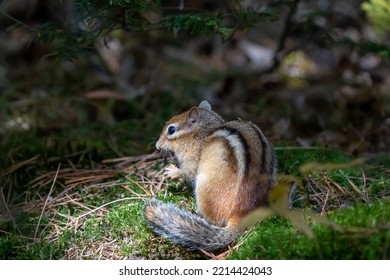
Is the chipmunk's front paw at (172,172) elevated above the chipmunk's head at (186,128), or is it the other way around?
the chipmunk's head at (186,128)

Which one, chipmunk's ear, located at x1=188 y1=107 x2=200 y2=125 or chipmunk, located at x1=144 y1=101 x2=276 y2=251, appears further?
chipmunk's ear, located at x1=188 y1=107 x2=200 y2=125

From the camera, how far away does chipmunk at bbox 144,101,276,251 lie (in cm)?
296

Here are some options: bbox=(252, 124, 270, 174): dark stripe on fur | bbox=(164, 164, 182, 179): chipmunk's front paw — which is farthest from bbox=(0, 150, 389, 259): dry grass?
bbox=(252, 124, 270, 174): dark stripe on fur

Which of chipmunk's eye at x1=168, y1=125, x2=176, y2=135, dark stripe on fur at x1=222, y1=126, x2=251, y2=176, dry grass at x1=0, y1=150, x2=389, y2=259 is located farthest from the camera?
chipmunk's eye at x1=168, y1=125, x2=176, y2=135

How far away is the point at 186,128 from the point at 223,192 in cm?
79

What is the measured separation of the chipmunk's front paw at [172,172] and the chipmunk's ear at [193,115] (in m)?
0.31

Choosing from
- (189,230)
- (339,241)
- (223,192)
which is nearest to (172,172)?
(223,192)

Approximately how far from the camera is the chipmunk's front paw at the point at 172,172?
3740 millimetres

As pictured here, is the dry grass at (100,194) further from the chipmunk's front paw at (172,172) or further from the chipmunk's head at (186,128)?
the chipmunk's head at (186,128)

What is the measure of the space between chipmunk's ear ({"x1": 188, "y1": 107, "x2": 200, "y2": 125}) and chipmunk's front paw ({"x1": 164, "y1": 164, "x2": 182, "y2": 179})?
1.01 feet

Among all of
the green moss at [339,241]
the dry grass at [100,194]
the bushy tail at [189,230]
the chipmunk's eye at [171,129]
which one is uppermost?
the green moss at [339,241]

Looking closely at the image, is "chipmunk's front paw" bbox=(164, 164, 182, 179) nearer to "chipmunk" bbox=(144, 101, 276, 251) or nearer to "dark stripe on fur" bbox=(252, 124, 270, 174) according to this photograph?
"chipmunk" bbox=(144, 101, 276, 251)

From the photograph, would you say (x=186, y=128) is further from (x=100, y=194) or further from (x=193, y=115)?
(x=100, y=194)

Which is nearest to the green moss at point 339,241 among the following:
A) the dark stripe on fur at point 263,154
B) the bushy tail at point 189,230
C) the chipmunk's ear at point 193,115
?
the bushy tail at point 189,230
